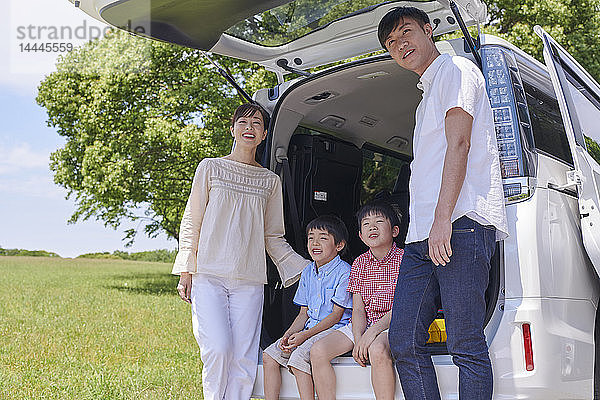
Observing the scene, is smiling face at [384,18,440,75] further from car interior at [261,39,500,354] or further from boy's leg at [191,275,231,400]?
boy's leg at [191,275,231,400]

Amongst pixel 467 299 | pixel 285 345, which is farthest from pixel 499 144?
pixel 285 345

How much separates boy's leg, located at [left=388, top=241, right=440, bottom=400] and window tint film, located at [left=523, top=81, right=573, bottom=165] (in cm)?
72

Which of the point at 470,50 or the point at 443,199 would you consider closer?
the point at 443,199

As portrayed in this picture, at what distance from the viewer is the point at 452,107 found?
8.34ft

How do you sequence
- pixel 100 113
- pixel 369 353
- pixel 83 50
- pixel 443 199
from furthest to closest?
pixel 83 50 < pixel 100 113 < pixel 369 353 < pixel 443 199

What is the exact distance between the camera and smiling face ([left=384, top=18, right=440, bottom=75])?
2.78 metres

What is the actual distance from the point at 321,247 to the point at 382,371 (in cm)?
94

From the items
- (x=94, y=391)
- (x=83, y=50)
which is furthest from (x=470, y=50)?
(x=83, y=50)

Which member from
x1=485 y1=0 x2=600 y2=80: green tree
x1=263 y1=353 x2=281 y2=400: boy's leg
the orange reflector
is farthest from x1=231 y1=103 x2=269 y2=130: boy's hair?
x1=485 y1=0 x2=600 y2=80: green tree

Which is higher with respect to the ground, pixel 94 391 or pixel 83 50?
pixel 83 50

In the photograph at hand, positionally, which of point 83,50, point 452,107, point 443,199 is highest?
point 83,50

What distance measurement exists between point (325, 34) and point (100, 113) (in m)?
13.2

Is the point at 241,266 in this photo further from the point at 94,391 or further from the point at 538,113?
the point at 94,391

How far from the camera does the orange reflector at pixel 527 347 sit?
2564 millimetres
